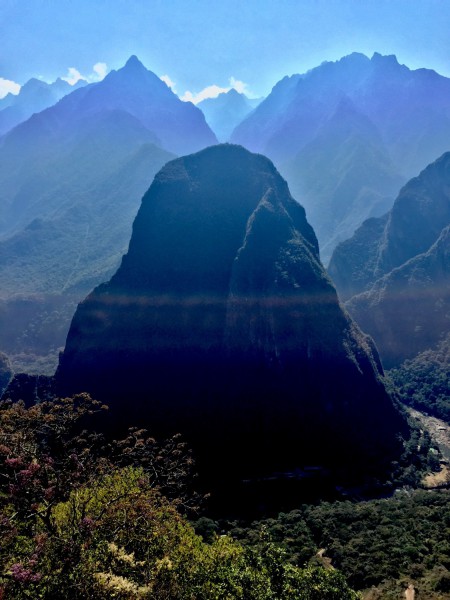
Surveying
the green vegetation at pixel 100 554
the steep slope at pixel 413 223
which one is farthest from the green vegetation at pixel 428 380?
the green vegetation at pixel 100 554

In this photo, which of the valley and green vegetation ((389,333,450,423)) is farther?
green vegetation ((389,333,450,423))

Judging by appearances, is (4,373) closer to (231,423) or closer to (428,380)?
(231,423)

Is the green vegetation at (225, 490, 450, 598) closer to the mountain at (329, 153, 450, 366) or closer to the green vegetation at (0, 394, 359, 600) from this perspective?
Result: the green vegetation at (0, 394, 359, 600)

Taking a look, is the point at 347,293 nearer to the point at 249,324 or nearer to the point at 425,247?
the point at 425,247

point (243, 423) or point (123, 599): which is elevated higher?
point (243, 423)

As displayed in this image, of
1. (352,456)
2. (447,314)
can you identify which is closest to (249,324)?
(352,456)

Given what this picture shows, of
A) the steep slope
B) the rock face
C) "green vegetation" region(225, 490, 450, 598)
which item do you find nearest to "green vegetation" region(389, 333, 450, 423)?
the rock face
